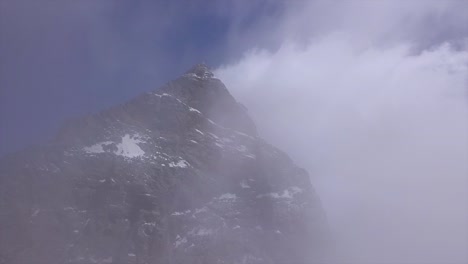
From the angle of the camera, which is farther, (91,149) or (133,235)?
(91,149)

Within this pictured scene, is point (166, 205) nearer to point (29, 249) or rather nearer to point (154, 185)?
point (154, 185)

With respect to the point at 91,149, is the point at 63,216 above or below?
below

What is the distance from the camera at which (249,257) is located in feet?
608

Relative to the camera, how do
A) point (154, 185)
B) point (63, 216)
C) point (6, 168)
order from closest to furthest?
point (63, 216)
point (6, 168)
point (154, 185)

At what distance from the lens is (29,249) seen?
156750 millimetres

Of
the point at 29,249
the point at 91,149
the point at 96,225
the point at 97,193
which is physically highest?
the point at 91,149

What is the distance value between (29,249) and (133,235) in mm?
30525

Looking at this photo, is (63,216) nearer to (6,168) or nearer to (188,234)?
(6,168)

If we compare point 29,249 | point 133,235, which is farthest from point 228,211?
point 29,249

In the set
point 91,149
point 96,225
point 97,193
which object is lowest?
point 96,225

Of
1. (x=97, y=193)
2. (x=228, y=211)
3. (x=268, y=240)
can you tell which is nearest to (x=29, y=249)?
(x=97, y=193)

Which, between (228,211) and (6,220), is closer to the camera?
(6,220)

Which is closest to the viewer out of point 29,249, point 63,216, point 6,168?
point 29,249

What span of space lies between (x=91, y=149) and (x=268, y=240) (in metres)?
70.1
